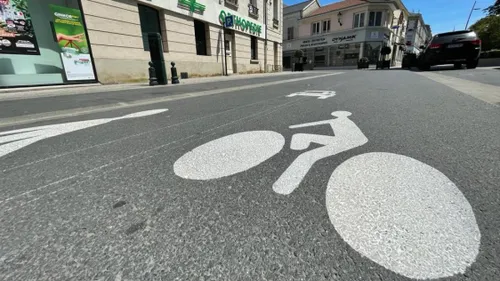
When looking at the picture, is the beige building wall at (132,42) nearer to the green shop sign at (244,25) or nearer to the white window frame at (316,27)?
the green shop sign at (244,25)

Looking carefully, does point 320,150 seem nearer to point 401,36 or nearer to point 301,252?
point 301,252

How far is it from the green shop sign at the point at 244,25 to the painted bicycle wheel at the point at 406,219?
52.6 feet

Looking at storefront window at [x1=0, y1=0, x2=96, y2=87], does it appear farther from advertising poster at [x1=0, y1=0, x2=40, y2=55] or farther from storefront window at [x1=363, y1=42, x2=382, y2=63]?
storefront window at [x1=363, y1=42, x2=382, y2=63]

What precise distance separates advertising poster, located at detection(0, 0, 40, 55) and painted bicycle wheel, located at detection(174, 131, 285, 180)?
30.1ft

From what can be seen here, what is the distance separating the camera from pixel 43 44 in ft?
24.8

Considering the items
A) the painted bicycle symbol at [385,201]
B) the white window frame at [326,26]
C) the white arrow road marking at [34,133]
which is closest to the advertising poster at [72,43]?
the white arrow road marking at [34,133]

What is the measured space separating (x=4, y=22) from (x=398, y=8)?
4779cm

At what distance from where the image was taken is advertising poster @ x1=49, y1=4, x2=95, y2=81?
7.57 meters

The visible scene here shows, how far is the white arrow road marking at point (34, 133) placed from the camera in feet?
6.25

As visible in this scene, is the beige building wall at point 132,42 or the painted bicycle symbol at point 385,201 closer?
the painted bicycle symbol at point 385,201

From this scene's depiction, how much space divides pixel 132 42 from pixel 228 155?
10.6 meters

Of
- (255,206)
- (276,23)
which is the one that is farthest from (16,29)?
(276,23)

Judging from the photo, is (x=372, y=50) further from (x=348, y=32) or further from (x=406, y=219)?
(x=406, y=219)

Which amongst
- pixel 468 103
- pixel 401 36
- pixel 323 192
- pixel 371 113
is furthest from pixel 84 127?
pixel 401 36
